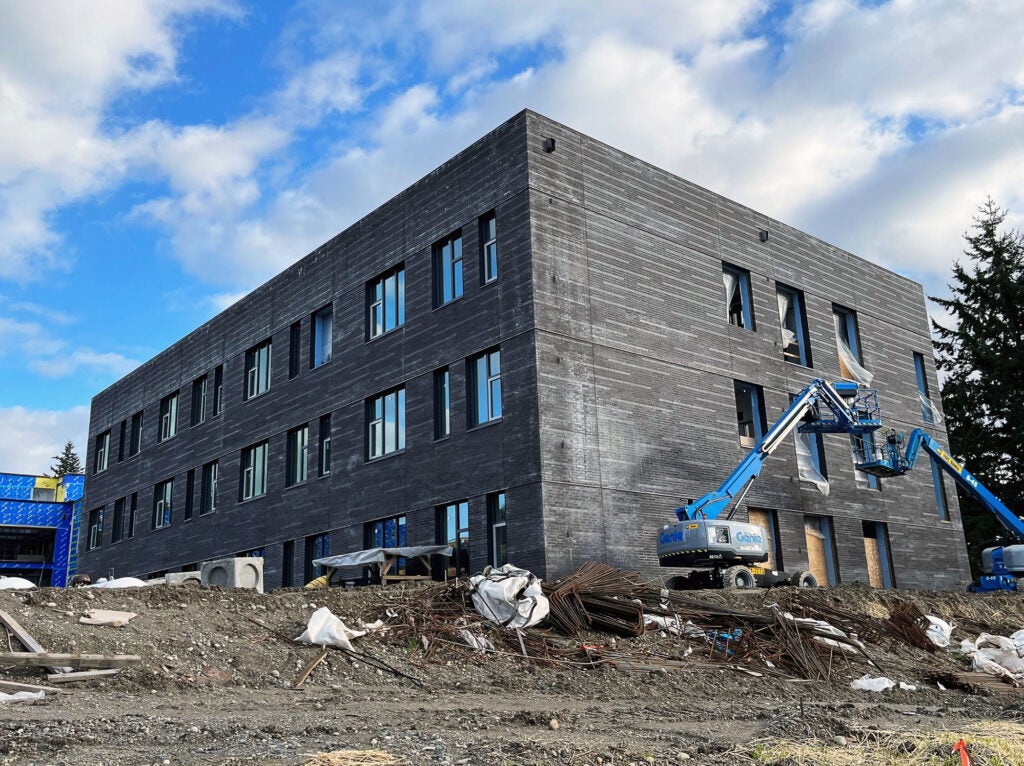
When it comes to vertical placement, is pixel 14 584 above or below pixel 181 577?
below

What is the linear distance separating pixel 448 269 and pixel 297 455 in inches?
338

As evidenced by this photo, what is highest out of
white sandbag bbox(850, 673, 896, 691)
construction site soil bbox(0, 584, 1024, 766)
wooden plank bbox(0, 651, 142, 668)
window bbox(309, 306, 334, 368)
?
window bbox(309, 306, 334, 368)

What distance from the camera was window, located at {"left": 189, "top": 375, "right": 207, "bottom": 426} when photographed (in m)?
37.0

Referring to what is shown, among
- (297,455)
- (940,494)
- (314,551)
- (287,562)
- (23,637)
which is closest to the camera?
(23,637)

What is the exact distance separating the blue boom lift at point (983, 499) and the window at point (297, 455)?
16699 millimetres

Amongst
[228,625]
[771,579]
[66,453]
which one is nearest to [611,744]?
[228,625]

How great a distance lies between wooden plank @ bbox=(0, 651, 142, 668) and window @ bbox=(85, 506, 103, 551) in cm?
3399

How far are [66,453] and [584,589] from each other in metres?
97.0

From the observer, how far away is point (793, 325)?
31.0m

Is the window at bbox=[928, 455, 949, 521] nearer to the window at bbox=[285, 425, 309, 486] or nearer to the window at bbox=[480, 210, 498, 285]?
the window at bbox=[480, 210, 498, 285]

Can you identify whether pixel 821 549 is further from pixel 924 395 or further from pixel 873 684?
pixel 873 684

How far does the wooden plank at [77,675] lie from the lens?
11.6 meters

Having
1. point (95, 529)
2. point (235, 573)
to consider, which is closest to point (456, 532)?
point (235, 573)

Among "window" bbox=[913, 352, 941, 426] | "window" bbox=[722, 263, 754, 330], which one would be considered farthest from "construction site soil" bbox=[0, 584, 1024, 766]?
"window" bbox=[913, 352, 941, 426]
